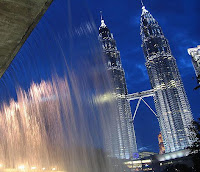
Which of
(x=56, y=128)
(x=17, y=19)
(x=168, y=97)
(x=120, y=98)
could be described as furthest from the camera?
(x=120, y=98)

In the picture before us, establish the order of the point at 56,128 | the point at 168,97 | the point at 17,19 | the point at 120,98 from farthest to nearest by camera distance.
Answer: the point at 120,98 → the point at 168,97 → the point at 56,128 → the point at 17,19

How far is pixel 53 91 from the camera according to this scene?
15.9m

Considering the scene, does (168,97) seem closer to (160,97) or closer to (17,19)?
(160,97)

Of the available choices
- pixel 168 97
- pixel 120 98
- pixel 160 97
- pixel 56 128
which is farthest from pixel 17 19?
pixel 160 97

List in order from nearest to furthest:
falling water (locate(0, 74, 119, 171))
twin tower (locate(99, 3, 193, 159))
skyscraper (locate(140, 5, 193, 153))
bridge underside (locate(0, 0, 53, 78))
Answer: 1. bridge underside (locate(0, 0, 53, 78))
2. falling water (locate(0, 74, 119, 171))
3. skyscraper (locate(140, 5, 193, 153))
4. twin tower (locate(99, 3, 193, 159))

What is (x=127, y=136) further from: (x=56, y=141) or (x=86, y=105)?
(x=86, y=105)

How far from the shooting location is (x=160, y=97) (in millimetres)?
76938

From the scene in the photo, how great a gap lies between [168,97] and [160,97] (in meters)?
3.18

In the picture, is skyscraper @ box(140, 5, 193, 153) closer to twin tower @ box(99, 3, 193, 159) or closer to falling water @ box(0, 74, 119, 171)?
twin tower @ box(99, 3, 193, 159)

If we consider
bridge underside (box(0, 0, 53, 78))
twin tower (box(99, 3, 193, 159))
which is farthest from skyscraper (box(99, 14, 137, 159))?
bridge underside (box(0, 0, 53, 78))

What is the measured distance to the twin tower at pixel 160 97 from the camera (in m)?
71.7

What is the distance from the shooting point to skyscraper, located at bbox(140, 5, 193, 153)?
7156 cm

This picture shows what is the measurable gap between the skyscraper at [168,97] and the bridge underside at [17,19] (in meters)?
75.6

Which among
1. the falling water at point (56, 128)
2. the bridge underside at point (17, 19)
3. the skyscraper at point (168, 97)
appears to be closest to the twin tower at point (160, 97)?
the skyscraper at point (168, 97)
